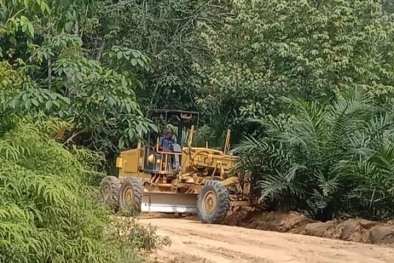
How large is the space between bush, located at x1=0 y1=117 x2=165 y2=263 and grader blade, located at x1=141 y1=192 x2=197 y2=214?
7.36 m

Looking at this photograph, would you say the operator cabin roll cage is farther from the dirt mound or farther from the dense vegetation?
the dirt mound

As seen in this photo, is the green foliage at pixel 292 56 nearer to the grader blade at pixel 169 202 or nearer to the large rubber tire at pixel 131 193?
the grader blade at pixel 169 202

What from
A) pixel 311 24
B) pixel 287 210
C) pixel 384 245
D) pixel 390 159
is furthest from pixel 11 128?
pixel 311 24

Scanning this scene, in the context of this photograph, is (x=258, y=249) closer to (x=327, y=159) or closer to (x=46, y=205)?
(x=46, y=205)

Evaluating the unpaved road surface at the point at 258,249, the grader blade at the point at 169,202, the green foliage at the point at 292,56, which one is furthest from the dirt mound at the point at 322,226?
the green foliage at the point at 292,56

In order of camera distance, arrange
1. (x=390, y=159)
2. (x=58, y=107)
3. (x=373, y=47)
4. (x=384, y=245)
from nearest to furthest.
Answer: (x=58, y=107), (x=384, y=245), (x=390, y=159), (x=373, y=47)

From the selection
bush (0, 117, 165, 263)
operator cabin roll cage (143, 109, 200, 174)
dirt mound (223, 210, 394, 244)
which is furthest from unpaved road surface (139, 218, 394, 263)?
operator cabin roll cage (143, 109, 200, 174)

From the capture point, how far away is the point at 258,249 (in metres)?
8.78

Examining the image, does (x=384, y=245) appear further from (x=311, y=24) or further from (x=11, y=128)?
(x=311, y=24)

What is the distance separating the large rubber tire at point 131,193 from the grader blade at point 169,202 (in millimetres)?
195

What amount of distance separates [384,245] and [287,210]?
10.6 ft

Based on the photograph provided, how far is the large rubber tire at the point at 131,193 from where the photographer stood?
13914mm

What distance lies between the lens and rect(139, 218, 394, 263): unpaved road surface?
7.95m

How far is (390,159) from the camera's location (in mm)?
11305
